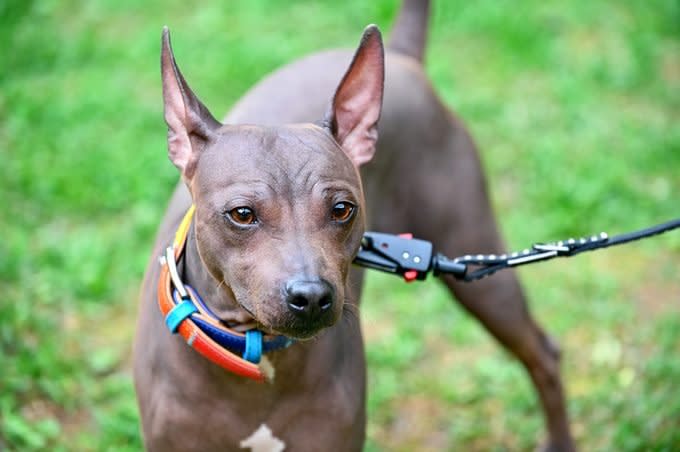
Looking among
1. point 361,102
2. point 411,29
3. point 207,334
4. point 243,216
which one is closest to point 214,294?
point 207,334

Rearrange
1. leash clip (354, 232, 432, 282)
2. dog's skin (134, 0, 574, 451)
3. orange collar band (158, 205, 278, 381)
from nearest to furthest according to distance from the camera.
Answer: dog's skin (134, 0, 574, 451), orange collar band (158, 205, 278, 381), leash clip (354, 232, 432, 282)

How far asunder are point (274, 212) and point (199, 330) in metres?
0.43

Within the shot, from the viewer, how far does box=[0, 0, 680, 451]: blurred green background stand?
14.5ft

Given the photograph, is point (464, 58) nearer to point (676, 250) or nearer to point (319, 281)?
point (676, 250)

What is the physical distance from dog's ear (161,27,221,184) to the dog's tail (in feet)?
A: 5.21

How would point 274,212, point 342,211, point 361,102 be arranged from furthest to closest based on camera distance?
1. point 361,102
2. point 342,211
3. point 274,212

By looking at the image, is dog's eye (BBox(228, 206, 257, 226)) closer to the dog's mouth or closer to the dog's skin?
the dog's skin

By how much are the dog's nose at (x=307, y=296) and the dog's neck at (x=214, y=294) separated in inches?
12.7

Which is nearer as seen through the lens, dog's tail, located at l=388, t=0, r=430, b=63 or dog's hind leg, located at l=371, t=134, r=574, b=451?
dog's hind leg, located at l=371, t=134, r=574, b=451

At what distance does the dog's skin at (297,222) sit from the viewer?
2.52m

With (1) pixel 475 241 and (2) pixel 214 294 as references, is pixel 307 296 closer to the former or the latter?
(2) pixel 214 294

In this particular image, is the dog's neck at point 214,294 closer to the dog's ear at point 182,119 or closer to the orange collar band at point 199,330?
the orange collar band at point 199,330

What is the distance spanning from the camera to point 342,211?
263cm

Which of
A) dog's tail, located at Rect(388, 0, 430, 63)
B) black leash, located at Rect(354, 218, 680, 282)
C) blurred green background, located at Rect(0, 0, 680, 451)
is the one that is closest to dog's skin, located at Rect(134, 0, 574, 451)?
black leash, located at Rect(354, 218, 680, 282)
